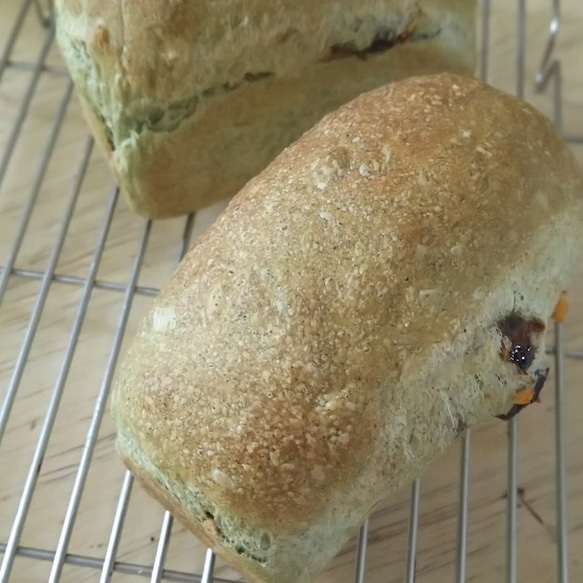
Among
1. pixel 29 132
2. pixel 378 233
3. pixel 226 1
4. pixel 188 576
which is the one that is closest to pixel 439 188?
pixel 378 233

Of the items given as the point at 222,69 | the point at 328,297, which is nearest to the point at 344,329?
the point at 328,297

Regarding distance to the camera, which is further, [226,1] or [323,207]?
[226,1]

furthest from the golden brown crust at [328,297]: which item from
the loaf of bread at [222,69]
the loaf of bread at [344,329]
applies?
the loaf of bread at [222,69]

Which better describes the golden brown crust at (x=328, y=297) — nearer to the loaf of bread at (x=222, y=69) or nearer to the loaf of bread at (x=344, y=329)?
the loaf of bread at (x=344, y=329)

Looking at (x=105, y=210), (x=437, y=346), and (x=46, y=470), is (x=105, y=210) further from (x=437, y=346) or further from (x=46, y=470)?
(x=437, y=346)

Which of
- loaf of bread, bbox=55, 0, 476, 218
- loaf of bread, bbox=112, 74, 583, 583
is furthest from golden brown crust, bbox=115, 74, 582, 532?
loaf of bread, bbox=55, 0, 476, 218

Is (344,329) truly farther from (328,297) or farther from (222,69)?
(222,69)
